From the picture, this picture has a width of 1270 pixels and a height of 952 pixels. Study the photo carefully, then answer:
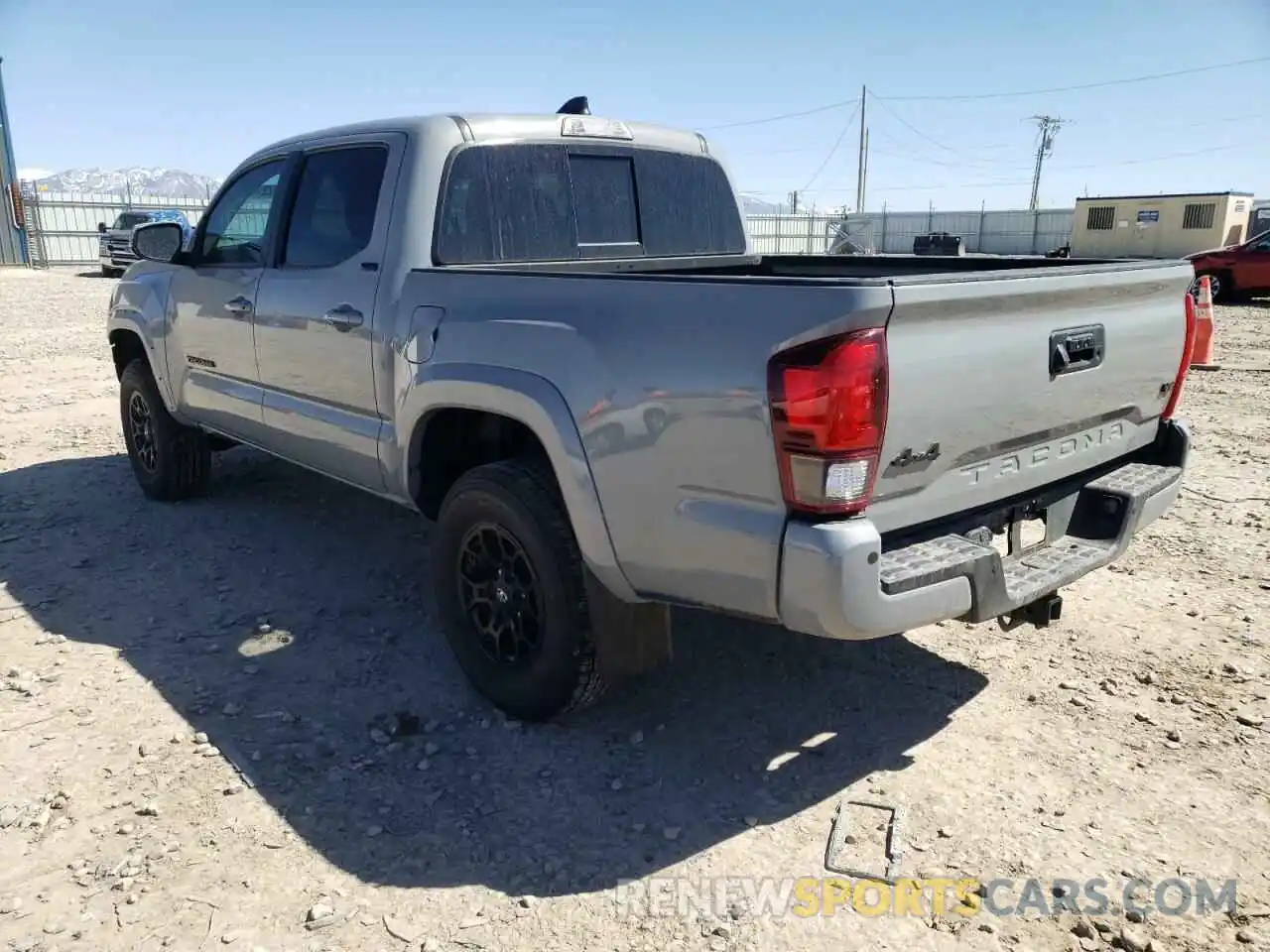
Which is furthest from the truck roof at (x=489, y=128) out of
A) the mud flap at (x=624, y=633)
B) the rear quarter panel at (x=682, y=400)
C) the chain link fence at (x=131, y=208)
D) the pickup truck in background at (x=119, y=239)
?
the chain link fence at (x=131, y=208)

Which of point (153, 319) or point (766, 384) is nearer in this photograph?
point (766, 384)

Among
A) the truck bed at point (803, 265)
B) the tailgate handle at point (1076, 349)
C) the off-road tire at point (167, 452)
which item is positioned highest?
the truck bed at point (803, 265)

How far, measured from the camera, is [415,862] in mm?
2658

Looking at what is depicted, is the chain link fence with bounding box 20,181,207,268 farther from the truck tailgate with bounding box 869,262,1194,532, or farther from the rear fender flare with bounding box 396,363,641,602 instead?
the truck tailgate with bounding box 869,262,1194,532

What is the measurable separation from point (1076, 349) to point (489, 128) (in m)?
2.31

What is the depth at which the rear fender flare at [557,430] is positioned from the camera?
2.82m

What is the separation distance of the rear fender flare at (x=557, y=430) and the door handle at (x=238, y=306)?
1.77m

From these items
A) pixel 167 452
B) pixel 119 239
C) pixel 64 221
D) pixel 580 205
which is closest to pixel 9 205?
pixel 64 221

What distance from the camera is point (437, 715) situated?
11.2 feet

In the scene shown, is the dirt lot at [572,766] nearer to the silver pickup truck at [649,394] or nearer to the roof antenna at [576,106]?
the silver pickup truck at [649,394]

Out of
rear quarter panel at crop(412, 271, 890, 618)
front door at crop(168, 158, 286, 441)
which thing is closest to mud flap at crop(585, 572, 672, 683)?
rear quarter panel at crop(412, 271, 890, 618)

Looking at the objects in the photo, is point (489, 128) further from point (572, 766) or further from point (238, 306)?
point (572, 766)

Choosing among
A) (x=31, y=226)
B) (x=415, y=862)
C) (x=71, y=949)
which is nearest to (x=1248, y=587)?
(x=415, y=862)

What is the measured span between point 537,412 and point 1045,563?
1.61 metres
